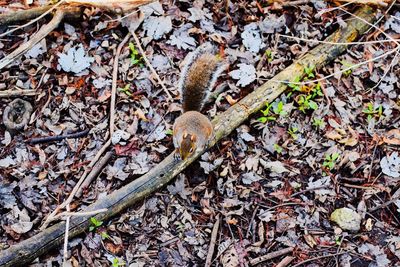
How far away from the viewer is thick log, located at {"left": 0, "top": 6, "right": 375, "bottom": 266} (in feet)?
12.3

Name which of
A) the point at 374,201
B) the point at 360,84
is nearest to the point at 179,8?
the point at 360,84

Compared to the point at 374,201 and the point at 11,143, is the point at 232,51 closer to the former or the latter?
the point at 374,201

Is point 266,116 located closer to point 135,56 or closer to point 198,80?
point 198,80

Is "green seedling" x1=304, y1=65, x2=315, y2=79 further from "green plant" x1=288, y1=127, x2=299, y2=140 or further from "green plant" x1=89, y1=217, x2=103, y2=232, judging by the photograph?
"green plant" x1=89, y1=217, x2=103, y2=232

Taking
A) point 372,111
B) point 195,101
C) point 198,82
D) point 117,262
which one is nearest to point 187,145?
point 195,101

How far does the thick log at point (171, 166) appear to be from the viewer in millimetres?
3744

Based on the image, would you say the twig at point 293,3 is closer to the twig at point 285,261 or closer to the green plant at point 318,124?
the green plant at point 318,124

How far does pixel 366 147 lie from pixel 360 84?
656 millimetres

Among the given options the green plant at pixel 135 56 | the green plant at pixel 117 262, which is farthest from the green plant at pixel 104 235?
the green plant at pixel 135 56

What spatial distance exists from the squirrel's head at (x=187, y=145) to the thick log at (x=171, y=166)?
129mm

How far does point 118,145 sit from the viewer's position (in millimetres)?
4289

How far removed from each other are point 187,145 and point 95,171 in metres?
0.84

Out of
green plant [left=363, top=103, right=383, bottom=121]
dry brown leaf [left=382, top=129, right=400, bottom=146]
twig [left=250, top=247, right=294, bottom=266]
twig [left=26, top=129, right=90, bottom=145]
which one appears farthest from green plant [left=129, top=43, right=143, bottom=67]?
dry brown leaf [left=382, top=129, right=400, bottom=146]

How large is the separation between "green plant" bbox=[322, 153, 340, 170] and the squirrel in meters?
1.08
